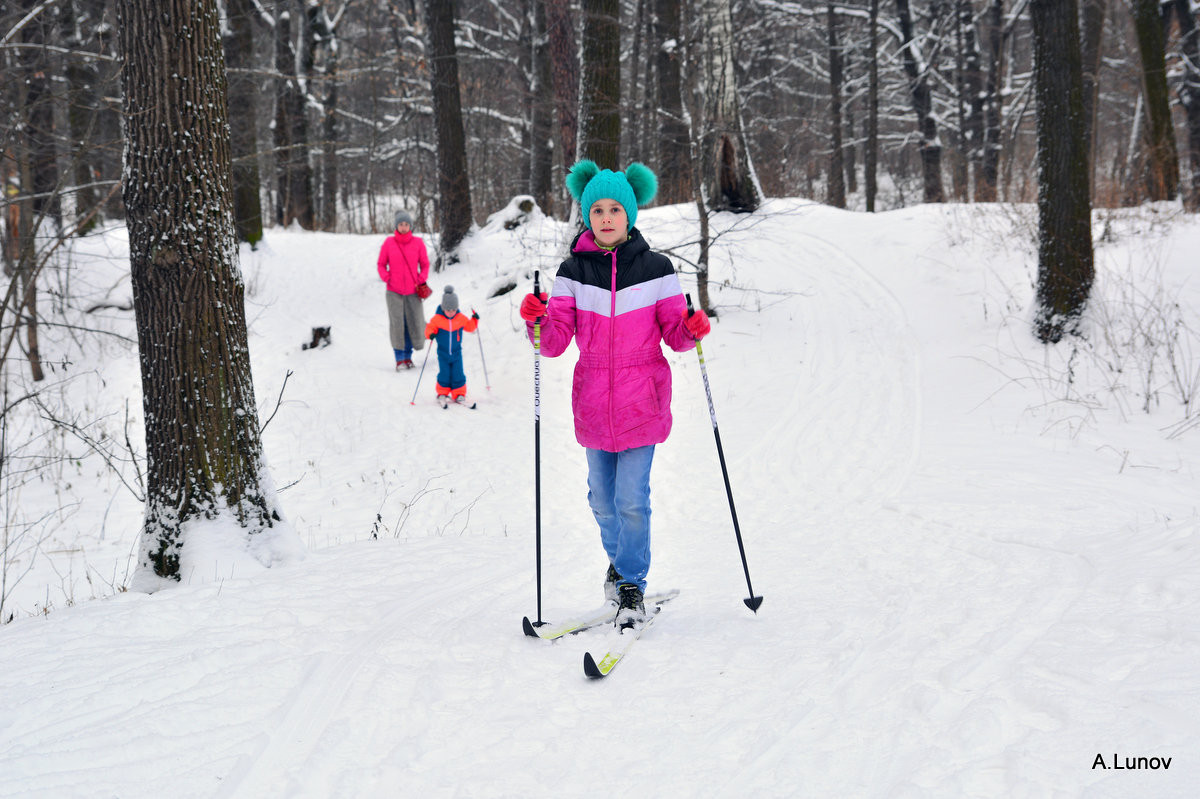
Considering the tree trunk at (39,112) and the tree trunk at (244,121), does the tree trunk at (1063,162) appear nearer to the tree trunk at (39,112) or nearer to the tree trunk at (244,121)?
the tree trunk at (39,112)

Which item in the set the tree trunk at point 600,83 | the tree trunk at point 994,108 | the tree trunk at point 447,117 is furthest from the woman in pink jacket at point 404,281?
the tree trunk at point 994,108

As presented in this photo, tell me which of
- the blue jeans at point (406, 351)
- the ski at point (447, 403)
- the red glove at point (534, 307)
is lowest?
the ski at point (447, 403)

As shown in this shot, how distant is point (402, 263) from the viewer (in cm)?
1044

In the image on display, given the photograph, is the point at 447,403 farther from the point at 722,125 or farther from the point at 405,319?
the point at 722,125

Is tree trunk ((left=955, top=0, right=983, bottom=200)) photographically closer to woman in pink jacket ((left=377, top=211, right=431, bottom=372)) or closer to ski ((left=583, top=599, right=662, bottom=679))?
woman in pink jacket ((left=377, top=211, right=431, bottom=372))

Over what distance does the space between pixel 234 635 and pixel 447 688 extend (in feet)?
3.48

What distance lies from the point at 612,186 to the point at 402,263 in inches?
292

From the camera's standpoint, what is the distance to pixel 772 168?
1780cm

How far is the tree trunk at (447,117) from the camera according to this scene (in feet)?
43.5

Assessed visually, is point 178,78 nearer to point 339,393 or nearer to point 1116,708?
point 1116,708

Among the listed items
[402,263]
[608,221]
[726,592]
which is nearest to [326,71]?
[402,263]

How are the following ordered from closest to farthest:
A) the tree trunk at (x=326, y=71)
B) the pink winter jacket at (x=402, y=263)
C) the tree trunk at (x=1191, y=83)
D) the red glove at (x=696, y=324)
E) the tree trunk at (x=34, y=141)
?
the red glove at (x=696, y=324) < the tree trunk at (x=34, y=141) < the pink winter jacket at (x=402, y=263) < the tree trunk at (x=1191, y=83) < the tree trunk at (x=326, y=71)

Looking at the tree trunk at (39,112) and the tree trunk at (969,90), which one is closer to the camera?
the tree trunk at (39,112)

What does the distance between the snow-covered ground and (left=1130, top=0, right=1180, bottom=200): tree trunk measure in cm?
264
